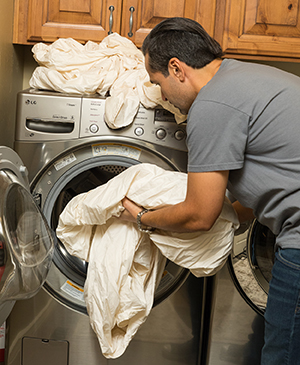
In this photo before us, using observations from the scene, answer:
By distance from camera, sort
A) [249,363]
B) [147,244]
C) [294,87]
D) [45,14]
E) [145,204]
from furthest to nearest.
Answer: [45,14] → [249,363] → [147,244] → [145,204] → [294,87]

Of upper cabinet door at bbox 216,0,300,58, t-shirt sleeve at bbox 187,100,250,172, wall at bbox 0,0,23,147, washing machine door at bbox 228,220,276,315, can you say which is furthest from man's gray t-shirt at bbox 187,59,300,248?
wall at bbox 0,0,23,147

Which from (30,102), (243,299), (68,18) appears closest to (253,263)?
(243,299)

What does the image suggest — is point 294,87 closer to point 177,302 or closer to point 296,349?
point 296,349

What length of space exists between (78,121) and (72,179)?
0.21 metres

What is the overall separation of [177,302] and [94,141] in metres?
0.64

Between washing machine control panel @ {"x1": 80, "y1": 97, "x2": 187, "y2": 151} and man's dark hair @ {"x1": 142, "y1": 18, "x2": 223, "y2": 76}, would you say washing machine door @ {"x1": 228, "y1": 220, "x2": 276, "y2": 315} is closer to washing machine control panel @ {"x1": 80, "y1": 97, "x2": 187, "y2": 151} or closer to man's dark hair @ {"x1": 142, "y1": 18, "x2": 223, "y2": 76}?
washing machine control panel @ {"x1": 80, "y1": 97, "x2": 187, "y2": 151}

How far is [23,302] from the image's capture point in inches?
53.2

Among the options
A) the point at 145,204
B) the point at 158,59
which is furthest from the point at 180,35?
the point at 145,204

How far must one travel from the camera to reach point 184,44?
3.10ft

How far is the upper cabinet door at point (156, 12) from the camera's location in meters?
1.60

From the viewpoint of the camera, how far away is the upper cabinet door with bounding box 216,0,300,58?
1.59 m

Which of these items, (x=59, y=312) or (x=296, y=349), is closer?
(x=296, y=349)

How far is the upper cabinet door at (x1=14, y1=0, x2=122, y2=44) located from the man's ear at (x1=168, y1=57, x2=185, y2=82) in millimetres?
762

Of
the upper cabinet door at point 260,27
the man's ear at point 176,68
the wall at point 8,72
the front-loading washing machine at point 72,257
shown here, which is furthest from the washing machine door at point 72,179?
the upper cabinet door at point 260,27
